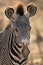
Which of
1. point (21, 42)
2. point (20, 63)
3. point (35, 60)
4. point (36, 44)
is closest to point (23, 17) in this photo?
point (21, 42)

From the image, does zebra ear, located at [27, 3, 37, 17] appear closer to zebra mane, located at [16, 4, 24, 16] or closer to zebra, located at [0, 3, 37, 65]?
zebra, located at [0, 3, 37, 65]

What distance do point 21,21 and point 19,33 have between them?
0.71ft

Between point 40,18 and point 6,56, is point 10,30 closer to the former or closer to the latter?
point 6,56

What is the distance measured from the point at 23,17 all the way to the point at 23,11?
130 millimetres

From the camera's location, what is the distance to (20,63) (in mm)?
5543

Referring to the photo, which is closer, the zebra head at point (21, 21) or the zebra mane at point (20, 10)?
the zebra head at point (21, 21)

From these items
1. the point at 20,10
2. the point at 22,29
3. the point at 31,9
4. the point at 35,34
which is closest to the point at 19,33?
the point at 22,29

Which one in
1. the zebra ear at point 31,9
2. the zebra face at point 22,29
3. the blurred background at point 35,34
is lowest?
the blurred background at point 35,34

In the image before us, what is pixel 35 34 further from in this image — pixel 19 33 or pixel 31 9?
pixel 19 33

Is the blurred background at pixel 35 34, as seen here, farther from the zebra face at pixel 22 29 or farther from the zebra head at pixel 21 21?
the zebra face at pixel 22 29

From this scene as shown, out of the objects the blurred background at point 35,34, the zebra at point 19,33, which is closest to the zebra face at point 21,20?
the zebra at point 19,33

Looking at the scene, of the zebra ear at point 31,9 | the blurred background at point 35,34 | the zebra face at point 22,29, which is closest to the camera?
the zebra face at point 22,29

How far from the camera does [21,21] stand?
5.11 meters

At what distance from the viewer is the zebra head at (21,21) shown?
4931mm
